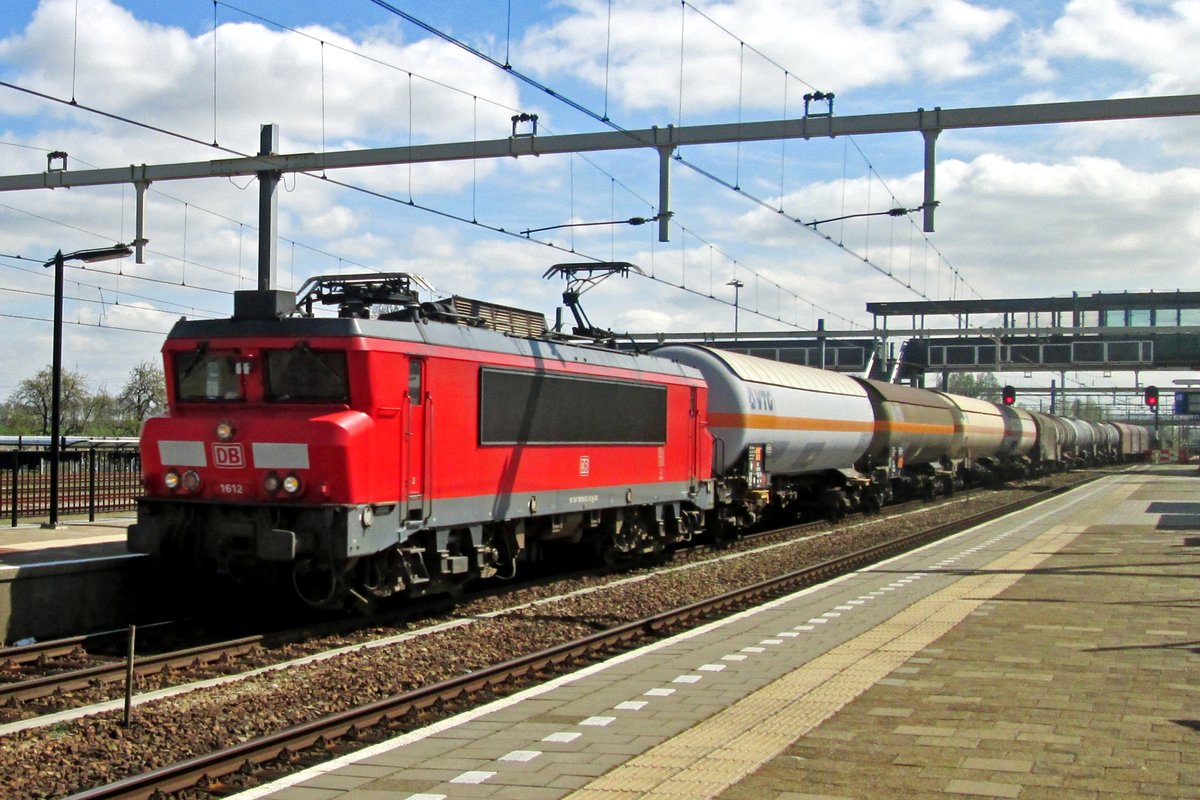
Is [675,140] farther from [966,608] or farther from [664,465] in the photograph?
[966,608]

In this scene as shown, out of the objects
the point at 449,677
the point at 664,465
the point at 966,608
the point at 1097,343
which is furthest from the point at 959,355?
the point at 449,677

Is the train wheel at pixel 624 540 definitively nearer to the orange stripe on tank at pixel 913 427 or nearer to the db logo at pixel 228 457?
the db logo at pixel 228 457

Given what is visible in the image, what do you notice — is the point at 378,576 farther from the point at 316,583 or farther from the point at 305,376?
the point at 305,376

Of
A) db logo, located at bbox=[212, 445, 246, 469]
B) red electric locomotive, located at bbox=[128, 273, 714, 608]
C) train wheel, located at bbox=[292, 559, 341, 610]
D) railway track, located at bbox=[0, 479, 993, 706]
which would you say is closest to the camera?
railway track, located at bbox=[0, 479, 993, 706]

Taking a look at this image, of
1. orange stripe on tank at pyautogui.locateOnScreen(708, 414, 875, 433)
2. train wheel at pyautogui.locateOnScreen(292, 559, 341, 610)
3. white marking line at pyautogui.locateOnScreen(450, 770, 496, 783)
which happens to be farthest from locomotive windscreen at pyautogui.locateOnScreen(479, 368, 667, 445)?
white marking line at pyautogui.locateOnScreen(450, 770, 496, 783)

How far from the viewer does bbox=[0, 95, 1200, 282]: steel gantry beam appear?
16172 millimetres

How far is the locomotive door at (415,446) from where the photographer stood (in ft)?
41.8

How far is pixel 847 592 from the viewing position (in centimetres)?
1544

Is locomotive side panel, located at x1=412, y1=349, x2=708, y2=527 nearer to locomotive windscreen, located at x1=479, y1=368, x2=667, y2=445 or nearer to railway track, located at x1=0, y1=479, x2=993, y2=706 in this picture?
locomotive windscreen, located at x1=479, y1=368, x2=667, y2=445

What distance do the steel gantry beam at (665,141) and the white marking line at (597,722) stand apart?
11.2m

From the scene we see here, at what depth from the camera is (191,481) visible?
12.6 m

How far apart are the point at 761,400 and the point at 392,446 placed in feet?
41.9

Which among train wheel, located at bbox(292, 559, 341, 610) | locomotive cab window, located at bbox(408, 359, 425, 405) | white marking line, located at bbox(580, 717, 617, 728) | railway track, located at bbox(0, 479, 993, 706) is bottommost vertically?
railway track, located at bbox(0, 479, 993, 706)

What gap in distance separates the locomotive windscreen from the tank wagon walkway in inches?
145
